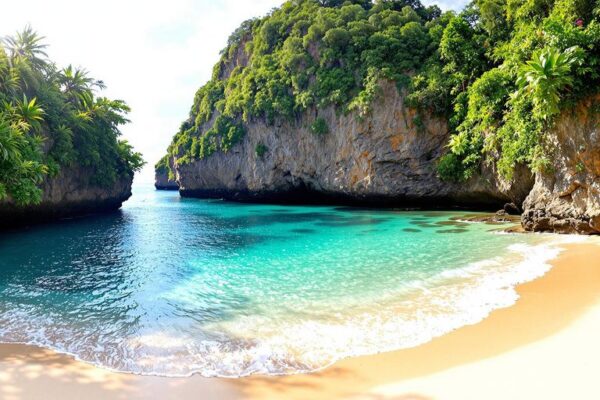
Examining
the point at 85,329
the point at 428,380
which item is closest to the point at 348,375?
the point at 428,380

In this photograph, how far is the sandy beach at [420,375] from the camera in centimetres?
366

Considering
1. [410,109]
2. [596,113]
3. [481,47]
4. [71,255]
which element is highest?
[481,47]

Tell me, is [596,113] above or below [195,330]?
above

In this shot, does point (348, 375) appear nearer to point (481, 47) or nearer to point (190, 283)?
point (190, 283)

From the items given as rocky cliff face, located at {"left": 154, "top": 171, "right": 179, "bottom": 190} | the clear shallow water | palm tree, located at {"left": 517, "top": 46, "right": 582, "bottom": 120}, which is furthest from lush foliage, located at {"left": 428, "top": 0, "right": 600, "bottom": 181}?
rocky cliff face, located at {"left": 154, "top": 171, "right": 179, "bottom": 190}

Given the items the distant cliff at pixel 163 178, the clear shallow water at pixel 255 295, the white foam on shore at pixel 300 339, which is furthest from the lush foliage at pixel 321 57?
the distant cliff at pixel 163 178

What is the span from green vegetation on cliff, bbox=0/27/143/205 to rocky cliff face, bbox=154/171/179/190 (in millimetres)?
57259

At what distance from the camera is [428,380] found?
153 inches

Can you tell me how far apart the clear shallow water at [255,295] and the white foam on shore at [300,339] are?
0.08 feet

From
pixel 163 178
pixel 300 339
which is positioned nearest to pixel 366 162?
pixel 300 339

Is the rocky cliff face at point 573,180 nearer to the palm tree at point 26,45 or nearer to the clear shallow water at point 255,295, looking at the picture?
the clear shallow water at point 255,295

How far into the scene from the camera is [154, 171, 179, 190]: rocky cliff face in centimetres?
8856

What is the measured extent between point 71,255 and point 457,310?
13.2 meters

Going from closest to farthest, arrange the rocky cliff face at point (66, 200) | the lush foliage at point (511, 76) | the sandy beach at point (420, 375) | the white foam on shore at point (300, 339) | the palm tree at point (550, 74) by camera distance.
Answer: the sandy beach at point (420, 375), the white foam on shore at point (300, 339), the palm tree at point (550, 74), the lush foliage at point (511, 76), the rocky cliff face at point (66, 200)
